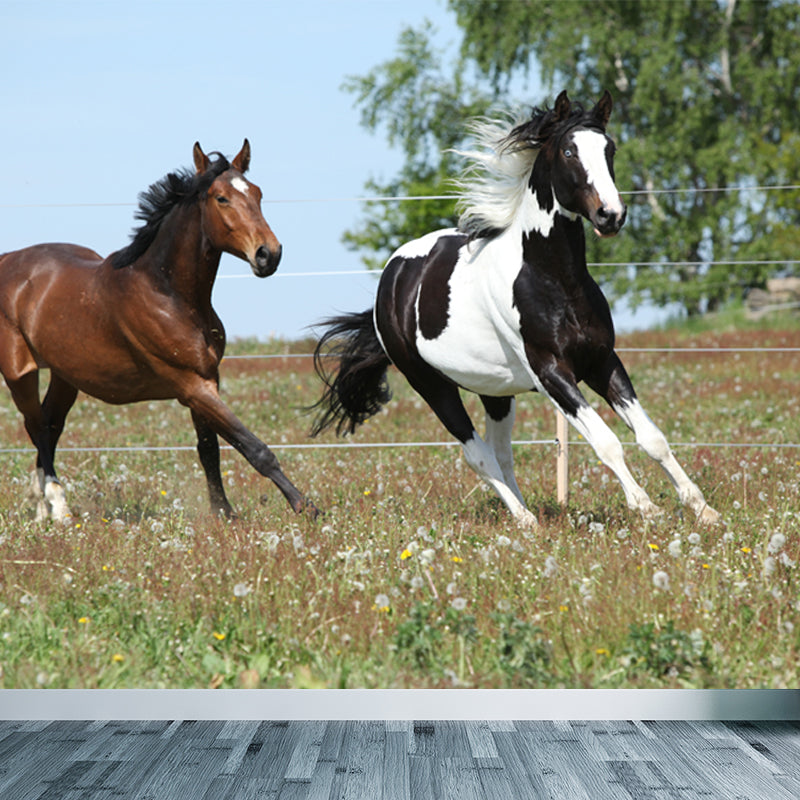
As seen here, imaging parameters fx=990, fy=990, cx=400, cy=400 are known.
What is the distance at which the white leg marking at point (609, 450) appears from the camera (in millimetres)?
3547

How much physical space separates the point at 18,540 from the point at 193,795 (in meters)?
1.61

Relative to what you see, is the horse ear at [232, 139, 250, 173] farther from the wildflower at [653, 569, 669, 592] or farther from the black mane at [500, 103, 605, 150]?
the wildflower at [653, 569, 669, 592]

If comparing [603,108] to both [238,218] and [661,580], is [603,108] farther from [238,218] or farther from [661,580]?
[661,580]

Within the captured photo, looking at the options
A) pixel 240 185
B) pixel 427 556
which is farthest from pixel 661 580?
pixel 240 185

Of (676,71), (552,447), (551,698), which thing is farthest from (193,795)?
(676,71)

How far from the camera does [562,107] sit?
3527 millimetres

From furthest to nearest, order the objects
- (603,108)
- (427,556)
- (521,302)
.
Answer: (521,302) → (603,108) → (427,556)

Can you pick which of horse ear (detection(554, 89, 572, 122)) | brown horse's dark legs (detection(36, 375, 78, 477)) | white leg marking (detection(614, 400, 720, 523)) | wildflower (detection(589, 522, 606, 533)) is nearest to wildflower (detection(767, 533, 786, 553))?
Result: white leg marking (detection(614, 400, 720, 523))

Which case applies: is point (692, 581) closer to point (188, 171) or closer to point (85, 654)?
point (85, 654)

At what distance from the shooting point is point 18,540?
13.0ft

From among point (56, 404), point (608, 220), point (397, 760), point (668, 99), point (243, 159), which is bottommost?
point (397, 760)

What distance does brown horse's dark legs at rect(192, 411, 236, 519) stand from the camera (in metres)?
4.31

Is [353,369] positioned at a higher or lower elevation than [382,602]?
higher

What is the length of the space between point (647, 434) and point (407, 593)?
1036mm
